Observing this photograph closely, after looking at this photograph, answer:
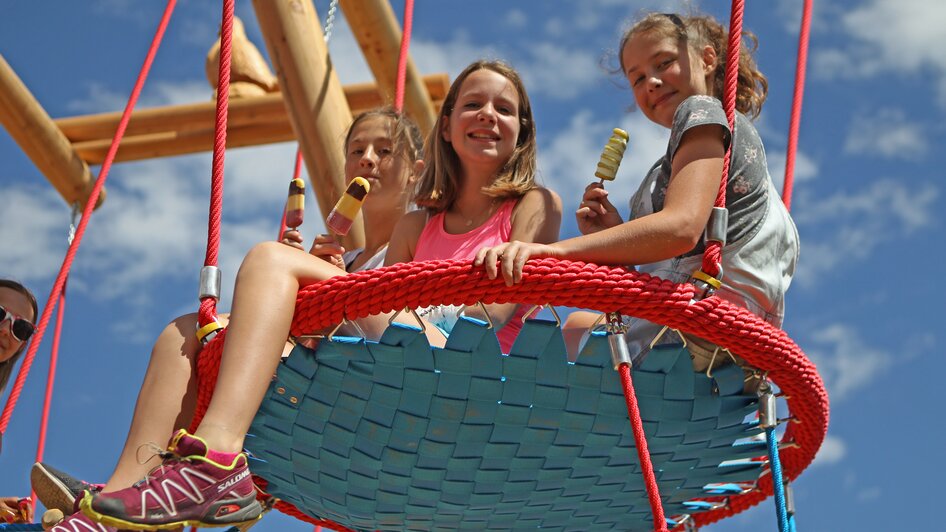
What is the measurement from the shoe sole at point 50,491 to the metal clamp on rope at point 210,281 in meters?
0.58

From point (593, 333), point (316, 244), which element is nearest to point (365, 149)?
point (316, 244)

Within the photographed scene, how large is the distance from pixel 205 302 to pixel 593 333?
2.03ft

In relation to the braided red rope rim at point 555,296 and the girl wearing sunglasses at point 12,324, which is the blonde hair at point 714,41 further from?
the girl wearing sunglasses at point 12,324

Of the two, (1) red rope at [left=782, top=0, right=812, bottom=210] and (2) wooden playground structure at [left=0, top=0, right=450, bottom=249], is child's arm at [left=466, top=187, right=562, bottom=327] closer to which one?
(1) red rope at [left=782, top=0, right=812, bottom=210]

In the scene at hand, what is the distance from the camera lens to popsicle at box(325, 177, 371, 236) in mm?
2471

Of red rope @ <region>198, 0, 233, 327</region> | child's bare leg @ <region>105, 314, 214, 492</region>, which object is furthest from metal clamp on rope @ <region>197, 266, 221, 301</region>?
child's bare leg @ <region>105, 314, 214, 492</region>

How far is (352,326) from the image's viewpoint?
2.09 metres

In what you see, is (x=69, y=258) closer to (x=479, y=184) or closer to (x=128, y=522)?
(x=479, y=184)

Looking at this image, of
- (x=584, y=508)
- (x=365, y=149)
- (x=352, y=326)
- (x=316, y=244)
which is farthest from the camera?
(x=365, y=149)

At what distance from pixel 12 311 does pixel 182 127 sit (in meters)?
1.60

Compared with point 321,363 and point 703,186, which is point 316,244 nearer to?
point 321,363

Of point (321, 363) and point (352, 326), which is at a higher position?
point (352, 326)

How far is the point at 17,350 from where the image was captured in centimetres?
310

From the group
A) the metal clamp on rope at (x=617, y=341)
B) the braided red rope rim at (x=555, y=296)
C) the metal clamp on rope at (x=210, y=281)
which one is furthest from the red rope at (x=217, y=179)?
the metal clamp on rope at (x=617, y=341)
